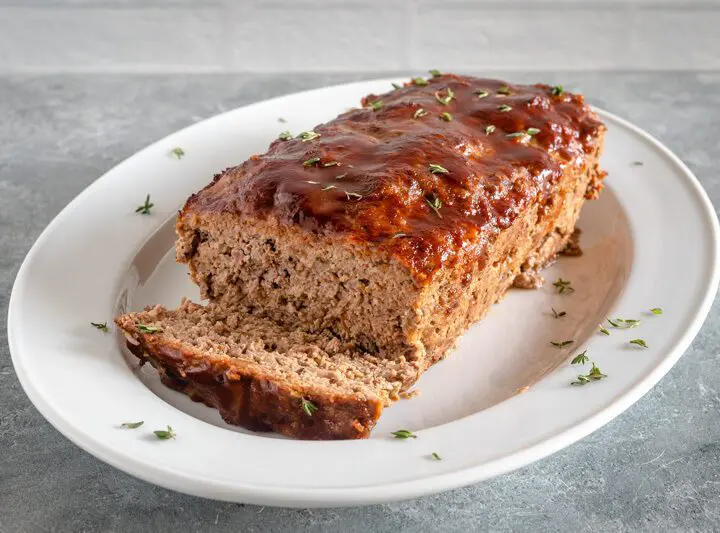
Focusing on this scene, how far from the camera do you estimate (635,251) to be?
19.6 ft

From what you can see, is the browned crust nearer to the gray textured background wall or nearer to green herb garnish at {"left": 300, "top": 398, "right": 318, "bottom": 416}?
green herb garnish at {"left": 300, "top": 398, "right": 318, "bottom": 416}

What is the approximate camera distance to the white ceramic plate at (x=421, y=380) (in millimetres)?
4184

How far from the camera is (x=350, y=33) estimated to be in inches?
420

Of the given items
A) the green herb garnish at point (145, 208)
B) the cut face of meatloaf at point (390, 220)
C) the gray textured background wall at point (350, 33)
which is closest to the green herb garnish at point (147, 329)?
the cut face of meatloaf at point (390, 220)

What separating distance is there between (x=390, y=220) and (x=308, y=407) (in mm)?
1075

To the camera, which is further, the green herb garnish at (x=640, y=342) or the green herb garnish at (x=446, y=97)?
the green herb garnish at (x=446, y=97)

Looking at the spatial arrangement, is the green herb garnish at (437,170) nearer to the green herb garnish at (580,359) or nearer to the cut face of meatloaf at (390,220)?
the cut face of meatloaf at (390,220)

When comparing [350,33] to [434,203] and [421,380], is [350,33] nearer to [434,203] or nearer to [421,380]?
[434,203]

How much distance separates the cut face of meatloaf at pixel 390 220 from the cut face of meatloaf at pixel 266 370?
0.15 metres

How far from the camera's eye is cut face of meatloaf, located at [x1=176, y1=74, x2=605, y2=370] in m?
4.88

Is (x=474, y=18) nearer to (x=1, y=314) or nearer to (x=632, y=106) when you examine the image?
(x=632, y=106)

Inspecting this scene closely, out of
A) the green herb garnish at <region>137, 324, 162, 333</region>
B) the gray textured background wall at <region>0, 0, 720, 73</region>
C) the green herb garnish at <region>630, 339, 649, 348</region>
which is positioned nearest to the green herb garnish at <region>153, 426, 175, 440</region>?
the green herb garnish at <region>137, 324, 162, 333</region>

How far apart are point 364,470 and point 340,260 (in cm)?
122

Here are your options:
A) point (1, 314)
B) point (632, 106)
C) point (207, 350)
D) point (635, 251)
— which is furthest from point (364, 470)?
point (632, 106)
